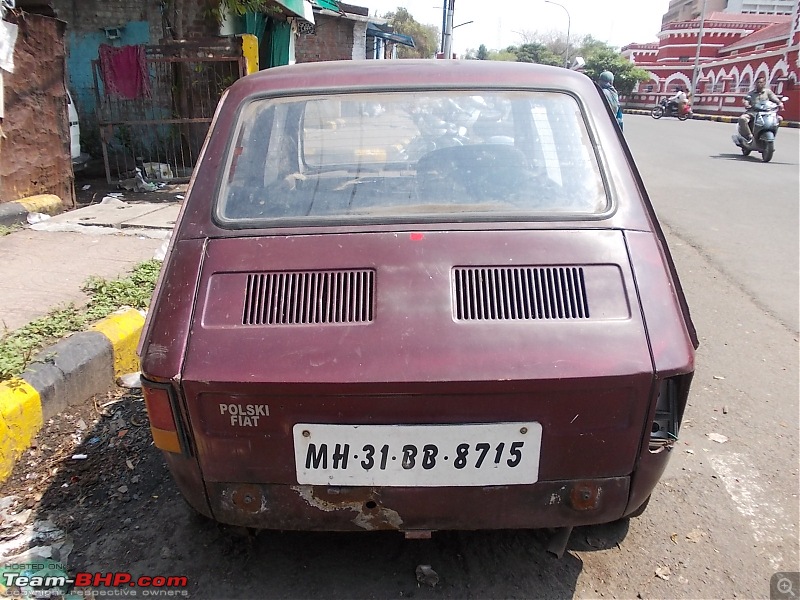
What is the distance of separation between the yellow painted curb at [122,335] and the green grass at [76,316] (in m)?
0.10

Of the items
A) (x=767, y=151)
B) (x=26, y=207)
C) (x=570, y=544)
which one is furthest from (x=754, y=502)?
(x=767, y=151)

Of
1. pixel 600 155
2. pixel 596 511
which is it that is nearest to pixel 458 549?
pixel 596 511

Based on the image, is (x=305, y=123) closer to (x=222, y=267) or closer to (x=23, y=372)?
(x=222, y=267)

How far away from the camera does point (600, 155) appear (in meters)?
2.11

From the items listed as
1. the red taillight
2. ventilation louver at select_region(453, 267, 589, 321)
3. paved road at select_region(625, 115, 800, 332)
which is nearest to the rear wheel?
paved road at select_region(625, 115, 800, 332)

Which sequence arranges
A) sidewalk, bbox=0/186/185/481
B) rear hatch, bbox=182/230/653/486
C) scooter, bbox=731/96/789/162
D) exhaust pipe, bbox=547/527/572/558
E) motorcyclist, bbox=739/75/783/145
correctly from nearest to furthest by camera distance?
rear hatch, bbox=182/230/653/486, exhaust pipe, bbox=547/527/572/558, sidewalk, bbox=0/186/185/481, scooter, bbox=731/96/789/162, motorcyclist, bbox=739/75/783/145

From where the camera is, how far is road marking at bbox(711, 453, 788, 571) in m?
2.25

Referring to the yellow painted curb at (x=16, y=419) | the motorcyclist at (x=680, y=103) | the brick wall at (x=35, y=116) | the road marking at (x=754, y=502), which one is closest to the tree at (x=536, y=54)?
the motorcyclist at (x=680, y=103)

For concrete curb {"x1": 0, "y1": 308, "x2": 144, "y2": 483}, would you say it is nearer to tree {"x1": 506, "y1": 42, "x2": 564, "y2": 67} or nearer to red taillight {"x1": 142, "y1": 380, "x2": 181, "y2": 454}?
red taillight {"x1": 142, "y1": 380, "x2": 181, "y2": 454}

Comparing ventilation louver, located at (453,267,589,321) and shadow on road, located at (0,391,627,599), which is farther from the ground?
ventilation louver, located at (453,267,589,321)

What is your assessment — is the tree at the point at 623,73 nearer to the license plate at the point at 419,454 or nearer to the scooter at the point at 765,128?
the scooter at the point at 765,128

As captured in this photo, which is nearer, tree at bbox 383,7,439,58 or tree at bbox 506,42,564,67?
tree at bbox 383,7,439,58

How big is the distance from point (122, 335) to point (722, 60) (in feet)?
151

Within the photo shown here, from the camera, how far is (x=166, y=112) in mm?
10008
